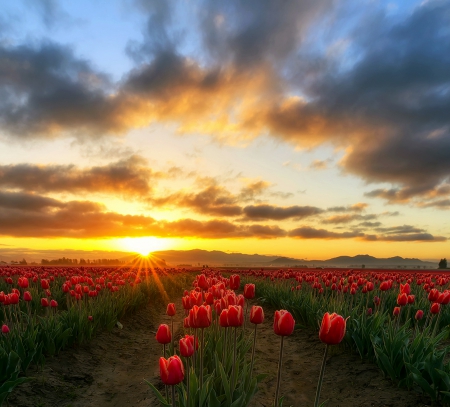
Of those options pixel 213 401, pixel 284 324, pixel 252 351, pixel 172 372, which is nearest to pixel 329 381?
pixel 252 351

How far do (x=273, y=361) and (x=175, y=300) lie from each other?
10934mm

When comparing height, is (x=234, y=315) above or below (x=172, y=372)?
above

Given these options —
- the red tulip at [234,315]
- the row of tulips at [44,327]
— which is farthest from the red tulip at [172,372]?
the row of tulips at [44,327]

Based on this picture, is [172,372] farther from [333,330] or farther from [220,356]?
[220,356]

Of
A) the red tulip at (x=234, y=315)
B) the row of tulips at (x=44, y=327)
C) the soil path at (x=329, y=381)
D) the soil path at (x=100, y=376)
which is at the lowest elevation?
the soil path at (x=100, y=376)

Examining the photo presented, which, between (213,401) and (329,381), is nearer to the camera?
(213,401)

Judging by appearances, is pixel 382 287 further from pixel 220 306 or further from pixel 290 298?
pixel 220 306

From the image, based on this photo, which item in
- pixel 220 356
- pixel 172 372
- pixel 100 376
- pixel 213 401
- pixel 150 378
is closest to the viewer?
pixel 172 372

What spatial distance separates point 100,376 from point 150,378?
3.52 ft

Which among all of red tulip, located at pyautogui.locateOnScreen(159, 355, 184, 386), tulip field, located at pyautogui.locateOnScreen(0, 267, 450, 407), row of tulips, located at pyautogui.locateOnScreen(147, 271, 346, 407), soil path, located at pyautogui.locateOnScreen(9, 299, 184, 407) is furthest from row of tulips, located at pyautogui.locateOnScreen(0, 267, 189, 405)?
red tulip, located at pyautogui.locateOnScreen(159, 355, 184, 386)

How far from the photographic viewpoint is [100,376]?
6.97 meters

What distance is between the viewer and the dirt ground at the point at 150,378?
541cm

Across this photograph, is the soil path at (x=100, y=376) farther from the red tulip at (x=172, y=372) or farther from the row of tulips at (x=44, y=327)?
the red tulip at (x=172, y=372)

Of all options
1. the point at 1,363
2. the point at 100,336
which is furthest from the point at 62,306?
the point at 1,363
